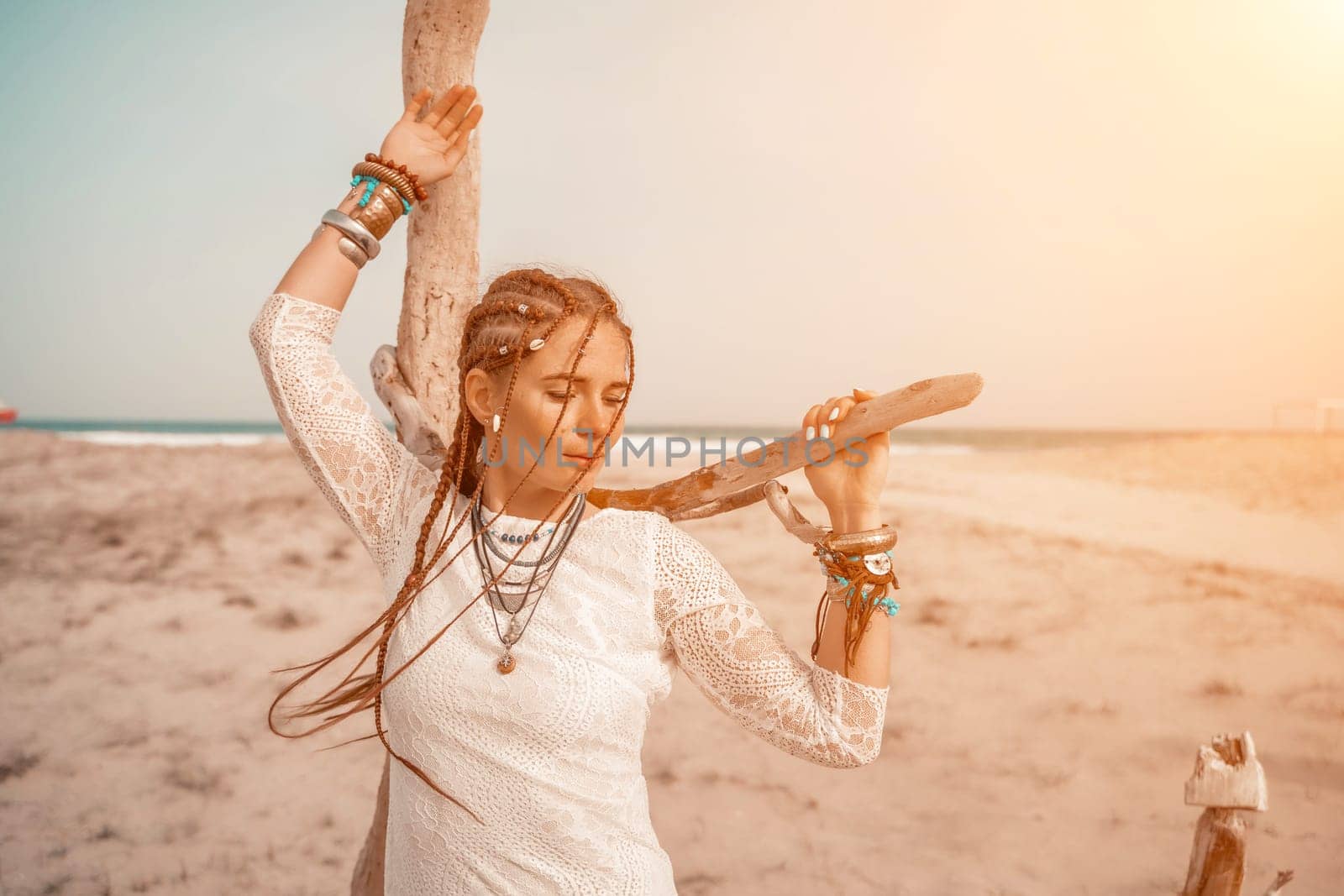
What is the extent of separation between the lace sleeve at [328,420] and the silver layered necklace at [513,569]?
20 centimetres

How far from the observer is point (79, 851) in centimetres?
379

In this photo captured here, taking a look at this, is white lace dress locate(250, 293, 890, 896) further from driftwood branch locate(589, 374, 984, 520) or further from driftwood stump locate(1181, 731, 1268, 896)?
driftwood stump locate(1181, 731, 1268, 896)

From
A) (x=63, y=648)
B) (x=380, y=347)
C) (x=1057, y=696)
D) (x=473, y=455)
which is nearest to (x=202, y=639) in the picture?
(x=63, y=648)

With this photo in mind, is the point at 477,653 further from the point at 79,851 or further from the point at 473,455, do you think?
the point at 79,851

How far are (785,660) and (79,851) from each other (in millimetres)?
4014

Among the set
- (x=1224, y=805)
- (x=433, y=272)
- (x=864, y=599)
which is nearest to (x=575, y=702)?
(x=864, y=599)

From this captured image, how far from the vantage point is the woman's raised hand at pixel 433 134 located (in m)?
1.66

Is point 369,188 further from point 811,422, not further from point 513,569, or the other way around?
point 811,422

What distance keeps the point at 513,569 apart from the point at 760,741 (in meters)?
4.56

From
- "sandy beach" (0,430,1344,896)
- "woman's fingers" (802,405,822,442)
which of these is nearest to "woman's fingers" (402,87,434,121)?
"woman's fingers" (802,405,822,442)

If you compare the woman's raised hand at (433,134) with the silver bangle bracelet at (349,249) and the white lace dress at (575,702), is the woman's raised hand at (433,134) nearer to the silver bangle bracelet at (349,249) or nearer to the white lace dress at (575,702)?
the silver bangle bracelet at (349,249)

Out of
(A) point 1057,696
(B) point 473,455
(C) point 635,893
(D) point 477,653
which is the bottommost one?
(A) point 1057,696

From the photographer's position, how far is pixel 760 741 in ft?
18.2

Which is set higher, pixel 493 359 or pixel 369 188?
pixel 369 188
